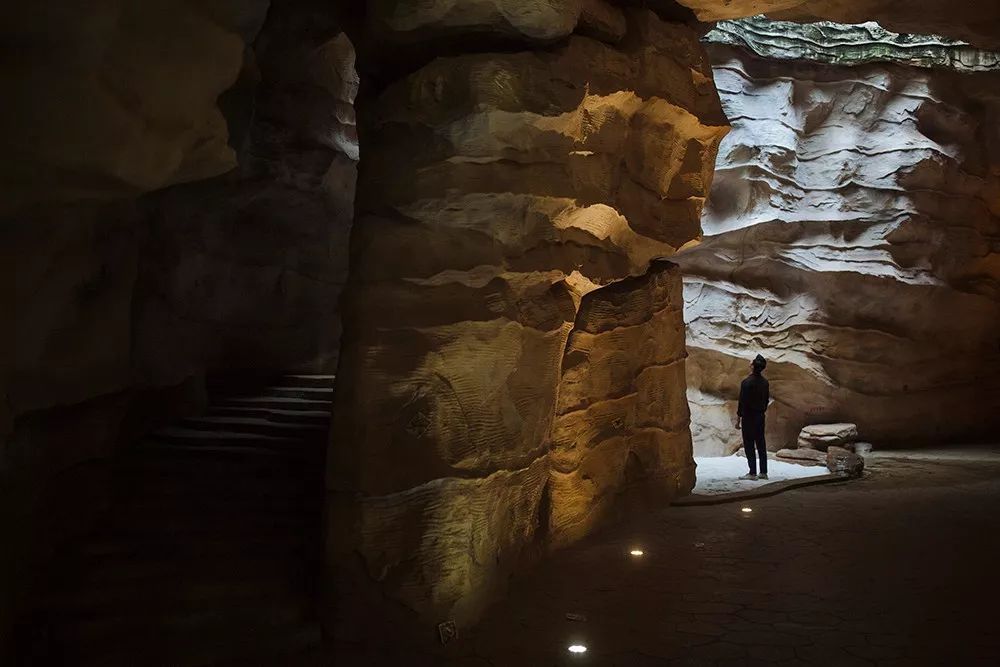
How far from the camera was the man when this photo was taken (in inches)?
380

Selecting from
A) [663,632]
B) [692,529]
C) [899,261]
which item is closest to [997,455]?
[899,261]

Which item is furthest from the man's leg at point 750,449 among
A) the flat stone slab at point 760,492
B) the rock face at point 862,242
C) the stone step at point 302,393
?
the stone step at point 302,393

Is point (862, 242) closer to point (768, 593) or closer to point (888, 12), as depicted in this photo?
point (888, 12)

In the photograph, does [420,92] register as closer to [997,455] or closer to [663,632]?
[663,632]

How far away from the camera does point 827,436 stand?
12.3m

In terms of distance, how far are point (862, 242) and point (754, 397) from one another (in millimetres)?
5182

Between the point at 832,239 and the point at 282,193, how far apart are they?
9966mm

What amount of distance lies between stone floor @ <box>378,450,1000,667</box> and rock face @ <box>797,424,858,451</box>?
4.86m

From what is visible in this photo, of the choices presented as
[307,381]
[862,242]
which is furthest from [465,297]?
[862,242]

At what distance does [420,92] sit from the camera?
16.3ft

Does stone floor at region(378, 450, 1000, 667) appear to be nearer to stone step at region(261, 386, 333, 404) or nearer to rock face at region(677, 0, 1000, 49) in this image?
stone step at region(261, 386, 333, 404)

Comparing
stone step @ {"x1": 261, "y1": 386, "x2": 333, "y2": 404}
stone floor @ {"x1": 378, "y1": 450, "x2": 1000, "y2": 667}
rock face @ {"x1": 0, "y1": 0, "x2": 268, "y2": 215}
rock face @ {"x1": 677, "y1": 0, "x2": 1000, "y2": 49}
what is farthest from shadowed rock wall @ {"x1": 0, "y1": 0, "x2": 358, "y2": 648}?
rock face @ {"x1": 677, "y1": 0, "x2": 1000, "y2": 49}

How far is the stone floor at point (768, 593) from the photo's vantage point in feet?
14.3

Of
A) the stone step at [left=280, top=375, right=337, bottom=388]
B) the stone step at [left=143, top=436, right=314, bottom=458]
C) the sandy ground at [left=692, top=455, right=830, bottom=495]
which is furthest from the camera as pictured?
the sandy ground at [left=692, top=455, right=830, bottom=495]
